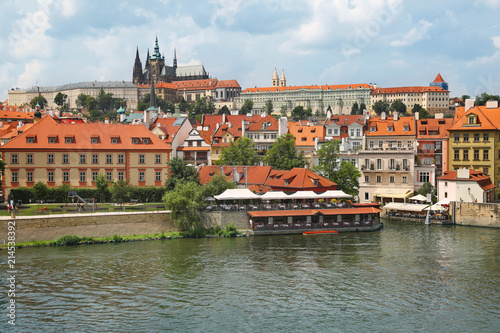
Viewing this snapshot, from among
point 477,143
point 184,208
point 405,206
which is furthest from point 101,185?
point 477,143

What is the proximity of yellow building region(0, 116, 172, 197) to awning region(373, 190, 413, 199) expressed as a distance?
81.2 ft

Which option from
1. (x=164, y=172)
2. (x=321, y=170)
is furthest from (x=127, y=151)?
(x=321, y=170)

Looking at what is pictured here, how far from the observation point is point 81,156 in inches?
2383

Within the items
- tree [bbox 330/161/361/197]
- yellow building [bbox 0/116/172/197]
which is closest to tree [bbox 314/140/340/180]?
tree [bbox 330/161/361/197]

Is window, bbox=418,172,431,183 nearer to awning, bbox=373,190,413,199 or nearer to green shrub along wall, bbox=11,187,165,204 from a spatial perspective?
awning, bbox=373,190,413,199

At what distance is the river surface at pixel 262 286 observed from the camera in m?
28.9

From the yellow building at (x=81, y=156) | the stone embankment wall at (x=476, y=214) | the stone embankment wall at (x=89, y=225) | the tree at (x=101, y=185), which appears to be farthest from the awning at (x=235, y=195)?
the stone embankment wall at (x=476, y=214)

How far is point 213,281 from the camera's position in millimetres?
35812

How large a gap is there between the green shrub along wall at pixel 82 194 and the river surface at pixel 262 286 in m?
11.0

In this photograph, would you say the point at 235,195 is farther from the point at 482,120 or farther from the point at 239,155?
the point at 482,120

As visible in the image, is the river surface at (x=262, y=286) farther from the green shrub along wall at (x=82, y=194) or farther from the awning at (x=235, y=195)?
the green shrub along wall at (x=82, y=194)

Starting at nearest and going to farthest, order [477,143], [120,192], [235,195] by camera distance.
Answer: [235,195] → [120,192] → [477,143]

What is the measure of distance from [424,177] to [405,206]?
676cm

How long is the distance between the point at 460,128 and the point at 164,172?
3326 centimetres
